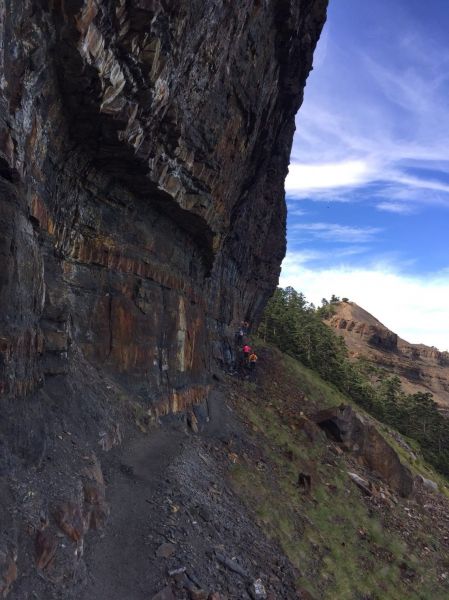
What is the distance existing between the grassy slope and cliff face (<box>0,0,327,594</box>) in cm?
440

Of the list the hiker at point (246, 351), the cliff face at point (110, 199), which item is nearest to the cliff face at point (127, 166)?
the cliff face at point (110, 199)

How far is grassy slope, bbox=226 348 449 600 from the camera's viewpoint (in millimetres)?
14375

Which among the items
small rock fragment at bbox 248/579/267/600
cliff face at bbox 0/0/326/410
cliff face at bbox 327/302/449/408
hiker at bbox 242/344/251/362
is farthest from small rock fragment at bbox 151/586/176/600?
cliff face at bbox 327/302/449/408

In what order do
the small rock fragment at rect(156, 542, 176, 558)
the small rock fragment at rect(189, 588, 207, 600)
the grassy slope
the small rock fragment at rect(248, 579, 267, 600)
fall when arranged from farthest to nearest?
1. the grassy slope
2. the small rock fragment at rect(248, 579, 267, 600)
3. the small rock fragment at rect(156, 542, 176, 558)
4. the small rock fragment at rect(189, 588, 207, 600)

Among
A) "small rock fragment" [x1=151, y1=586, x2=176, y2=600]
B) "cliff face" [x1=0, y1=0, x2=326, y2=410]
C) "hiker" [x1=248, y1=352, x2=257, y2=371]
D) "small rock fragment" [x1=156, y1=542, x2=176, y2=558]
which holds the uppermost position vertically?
"cliff face" [x1=0, y1=0, x2=326, y2=410]

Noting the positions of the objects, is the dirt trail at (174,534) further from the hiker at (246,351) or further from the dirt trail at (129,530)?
the hiker at (246,351)

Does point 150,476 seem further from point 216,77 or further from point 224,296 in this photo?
point 224,296

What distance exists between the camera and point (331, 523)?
57.4 ft

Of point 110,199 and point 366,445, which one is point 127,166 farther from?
point 366,445

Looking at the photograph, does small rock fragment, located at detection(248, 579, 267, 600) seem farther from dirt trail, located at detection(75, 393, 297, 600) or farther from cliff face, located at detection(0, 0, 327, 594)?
cliff face, located at detection(0, 0, 327, 594)

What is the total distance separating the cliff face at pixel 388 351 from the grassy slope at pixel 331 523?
81563mm

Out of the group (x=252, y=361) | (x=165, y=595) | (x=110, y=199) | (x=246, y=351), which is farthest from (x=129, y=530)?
(x=252, y=361)

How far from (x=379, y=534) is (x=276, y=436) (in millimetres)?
6312

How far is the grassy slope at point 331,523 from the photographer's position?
1438cm
